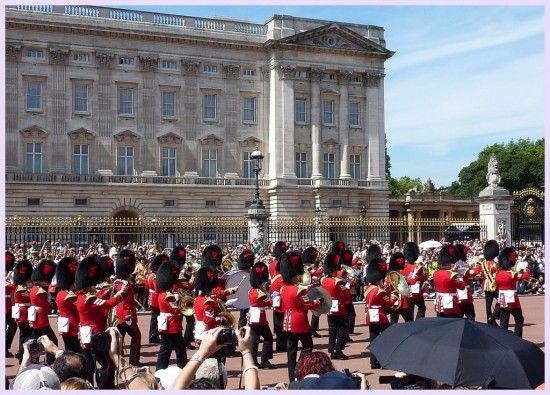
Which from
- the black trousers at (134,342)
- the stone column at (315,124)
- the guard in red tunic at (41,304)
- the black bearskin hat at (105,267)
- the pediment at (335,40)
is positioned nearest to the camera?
the black bearskin hat at (105,267)

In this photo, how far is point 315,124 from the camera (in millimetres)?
44938

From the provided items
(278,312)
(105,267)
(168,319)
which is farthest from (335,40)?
(105,267)

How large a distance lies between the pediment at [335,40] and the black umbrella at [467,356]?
126 feet

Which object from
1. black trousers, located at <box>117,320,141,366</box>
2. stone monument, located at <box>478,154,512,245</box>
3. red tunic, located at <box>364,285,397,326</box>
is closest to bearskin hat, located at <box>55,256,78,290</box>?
black trousers, located at <box>117,320,141,366</box>

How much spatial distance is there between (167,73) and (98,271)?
110ft

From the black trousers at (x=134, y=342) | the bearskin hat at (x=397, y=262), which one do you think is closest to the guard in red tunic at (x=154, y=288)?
the black trousers at (x=134, y=342)

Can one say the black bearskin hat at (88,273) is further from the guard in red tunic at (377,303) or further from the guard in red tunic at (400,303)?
the guard in red tunic at (400,303)

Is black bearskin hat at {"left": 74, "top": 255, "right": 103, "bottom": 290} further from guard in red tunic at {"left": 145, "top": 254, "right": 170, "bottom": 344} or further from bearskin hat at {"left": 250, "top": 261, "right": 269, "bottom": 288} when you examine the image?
guard in red tunic at {"left": 145, "top": 254, "right": 170, "bottom": 344}

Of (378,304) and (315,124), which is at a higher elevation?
(315,124)

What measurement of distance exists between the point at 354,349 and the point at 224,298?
2.73 meters

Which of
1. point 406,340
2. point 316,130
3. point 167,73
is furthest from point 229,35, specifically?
point 406,340

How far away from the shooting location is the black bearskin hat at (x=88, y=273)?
9.59 m

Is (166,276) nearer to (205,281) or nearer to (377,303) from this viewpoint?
(205,281)

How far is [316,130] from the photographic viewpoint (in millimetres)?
44969
